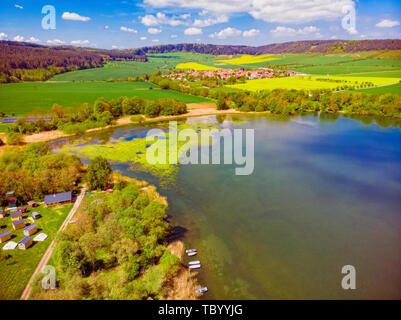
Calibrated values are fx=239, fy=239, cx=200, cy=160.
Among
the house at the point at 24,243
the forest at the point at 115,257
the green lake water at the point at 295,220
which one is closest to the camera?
the forest at the point at 115,257

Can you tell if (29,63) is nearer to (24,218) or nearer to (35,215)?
(24,218)

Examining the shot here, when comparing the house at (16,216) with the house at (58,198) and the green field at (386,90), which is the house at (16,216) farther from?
the green field at (386,90)

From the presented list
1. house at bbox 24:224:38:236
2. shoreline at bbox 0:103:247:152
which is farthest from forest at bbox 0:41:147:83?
house at bbox 24:224:38:236

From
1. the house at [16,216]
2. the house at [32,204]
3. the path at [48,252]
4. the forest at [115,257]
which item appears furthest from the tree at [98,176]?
the forest at [115,257]

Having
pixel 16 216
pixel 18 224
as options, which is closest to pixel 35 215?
pixel 16 216

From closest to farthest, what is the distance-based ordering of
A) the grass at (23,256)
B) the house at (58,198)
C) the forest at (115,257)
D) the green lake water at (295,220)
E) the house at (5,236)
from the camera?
the forest at (115,257), the grass at (23,256), the green lake water at (295,220), the house at (5,236), the house at (58,198)

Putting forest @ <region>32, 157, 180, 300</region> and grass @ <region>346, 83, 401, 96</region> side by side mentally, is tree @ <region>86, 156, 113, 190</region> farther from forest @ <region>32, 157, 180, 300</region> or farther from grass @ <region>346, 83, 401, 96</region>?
grass @ <region>346, 83, 401, 96</region>
